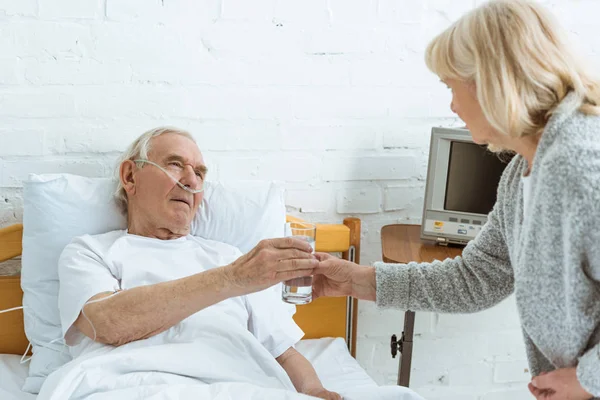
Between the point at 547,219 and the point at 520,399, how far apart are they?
167 centimetres

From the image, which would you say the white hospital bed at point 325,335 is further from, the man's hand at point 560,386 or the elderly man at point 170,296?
the man's hand at point 560,386

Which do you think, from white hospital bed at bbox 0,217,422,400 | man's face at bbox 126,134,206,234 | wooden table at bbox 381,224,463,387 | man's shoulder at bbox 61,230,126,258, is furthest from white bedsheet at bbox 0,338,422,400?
man's face at bbox 126,134,206,234

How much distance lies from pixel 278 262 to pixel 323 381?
530mm

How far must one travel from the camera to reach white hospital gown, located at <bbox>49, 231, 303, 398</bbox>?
59.1 inches

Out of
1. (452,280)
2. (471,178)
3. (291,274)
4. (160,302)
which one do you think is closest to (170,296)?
(160,302)

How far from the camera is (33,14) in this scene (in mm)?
2018

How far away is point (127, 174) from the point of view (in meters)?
1.93

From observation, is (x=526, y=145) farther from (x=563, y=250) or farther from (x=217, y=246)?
(x=217, y=246)

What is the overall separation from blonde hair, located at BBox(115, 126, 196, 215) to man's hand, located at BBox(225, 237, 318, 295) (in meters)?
0.54

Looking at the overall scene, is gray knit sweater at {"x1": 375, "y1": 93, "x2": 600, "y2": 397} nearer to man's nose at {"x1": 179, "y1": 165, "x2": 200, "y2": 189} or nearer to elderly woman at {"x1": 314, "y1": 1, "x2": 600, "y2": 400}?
elderly woman at {"x1": 314, "y1": 1, "x2": 600, "y2": 400}

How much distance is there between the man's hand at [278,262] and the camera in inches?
59.9

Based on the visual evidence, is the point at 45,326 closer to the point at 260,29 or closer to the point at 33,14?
the point at 33,14

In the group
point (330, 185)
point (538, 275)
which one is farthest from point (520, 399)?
point (538, 275)

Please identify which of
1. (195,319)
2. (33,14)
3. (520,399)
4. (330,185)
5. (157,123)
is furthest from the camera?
(520,399)
